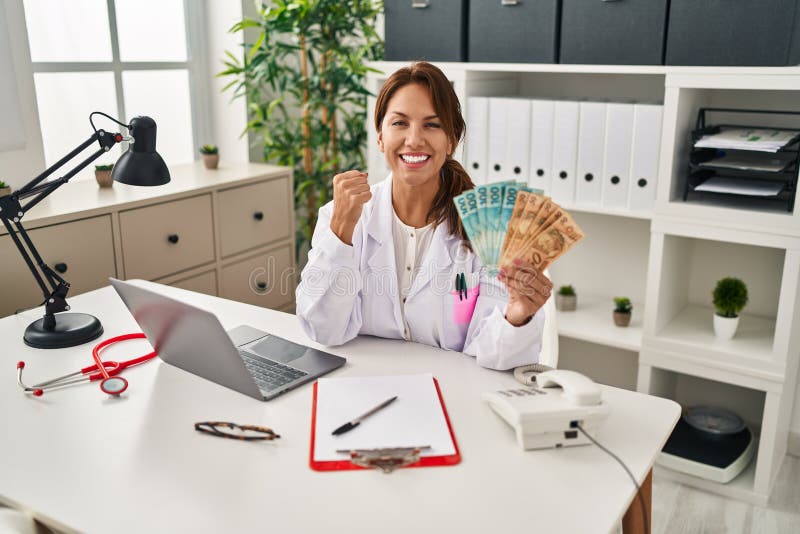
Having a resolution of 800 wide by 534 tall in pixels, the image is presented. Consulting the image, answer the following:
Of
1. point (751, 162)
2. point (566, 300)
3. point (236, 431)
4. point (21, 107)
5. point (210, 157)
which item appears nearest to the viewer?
point (236, 431)

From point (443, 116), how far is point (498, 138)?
3.33ft

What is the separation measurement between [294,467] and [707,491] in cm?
184

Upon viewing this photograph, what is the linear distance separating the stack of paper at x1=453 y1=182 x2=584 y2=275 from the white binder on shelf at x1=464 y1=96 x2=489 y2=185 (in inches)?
51.1

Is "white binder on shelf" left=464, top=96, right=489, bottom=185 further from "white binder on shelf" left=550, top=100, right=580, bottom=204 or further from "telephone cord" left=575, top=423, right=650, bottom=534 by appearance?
"telephone cord" left=575, top=423, right=650, bottom=534

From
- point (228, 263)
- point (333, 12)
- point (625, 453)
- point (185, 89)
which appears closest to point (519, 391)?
point (625, 453)

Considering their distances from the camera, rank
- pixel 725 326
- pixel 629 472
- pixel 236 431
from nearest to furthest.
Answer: pixel 629 472, pixel 236 431, pixel 725 326

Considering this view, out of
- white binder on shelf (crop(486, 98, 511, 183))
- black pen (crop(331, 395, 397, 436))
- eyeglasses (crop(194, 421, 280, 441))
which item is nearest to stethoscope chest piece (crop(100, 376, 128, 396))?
eyeglasses (crop(194, 421, 280, 441))

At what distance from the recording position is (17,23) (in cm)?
254

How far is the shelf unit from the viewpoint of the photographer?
7.19 ft

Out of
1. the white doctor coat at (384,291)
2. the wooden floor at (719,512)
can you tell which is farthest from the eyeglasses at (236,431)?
the wooden floor at (719,512)

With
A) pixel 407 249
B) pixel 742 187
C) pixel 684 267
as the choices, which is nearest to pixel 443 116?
pixel 407 249

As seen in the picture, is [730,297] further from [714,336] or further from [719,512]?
[719,512]

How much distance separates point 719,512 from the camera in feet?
7.64

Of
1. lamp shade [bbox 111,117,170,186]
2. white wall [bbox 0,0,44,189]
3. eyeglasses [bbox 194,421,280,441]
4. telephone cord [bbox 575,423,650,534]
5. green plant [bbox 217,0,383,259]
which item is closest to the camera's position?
telephone cord [bbox 575,423,650,534]
